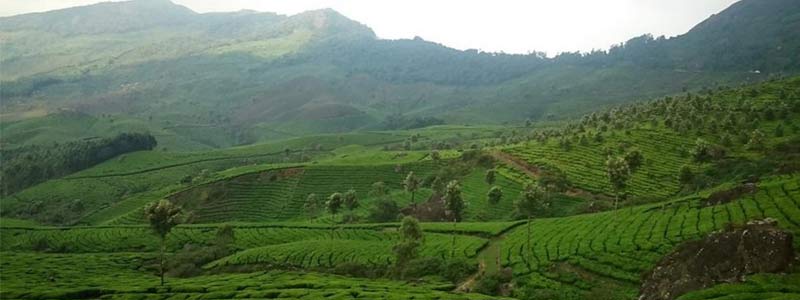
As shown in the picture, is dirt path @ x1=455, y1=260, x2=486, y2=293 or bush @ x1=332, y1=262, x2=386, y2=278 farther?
bush @ x1=332, y1=262, x2=386, y2=278

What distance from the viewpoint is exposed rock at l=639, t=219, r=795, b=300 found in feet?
151

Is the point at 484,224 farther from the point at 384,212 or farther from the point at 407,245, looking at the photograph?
the point at 384,212

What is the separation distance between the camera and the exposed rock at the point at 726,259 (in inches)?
1813

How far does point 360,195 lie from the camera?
6053 inches

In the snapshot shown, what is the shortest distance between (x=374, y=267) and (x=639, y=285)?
33.8m

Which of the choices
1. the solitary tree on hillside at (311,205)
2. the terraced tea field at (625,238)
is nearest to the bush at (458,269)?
the terraced tea field at (625,238)

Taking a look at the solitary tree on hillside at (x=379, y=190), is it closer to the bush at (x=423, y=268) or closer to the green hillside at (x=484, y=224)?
the green hillside at (x=484, y=224)

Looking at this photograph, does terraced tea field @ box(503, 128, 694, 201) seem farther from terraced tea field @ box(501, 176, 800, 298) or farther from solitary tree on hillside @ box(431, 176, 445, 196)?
terraced tea field @ box(501, 176, 800, 298)

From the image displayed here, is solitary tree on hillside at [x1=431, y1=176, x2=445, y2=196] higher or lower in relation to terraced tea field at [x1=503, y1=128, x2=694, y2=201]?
lower

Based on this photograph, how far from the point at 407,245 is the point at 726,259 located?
116ft

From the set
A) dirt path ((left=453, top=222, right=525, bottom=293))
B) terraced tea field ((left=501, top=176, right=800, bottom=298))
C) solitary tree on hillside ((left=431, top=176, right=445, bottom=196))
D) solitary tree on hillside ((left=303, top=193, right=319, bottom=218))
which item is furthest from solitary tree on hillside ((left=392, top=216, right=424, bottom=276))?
solitary tree on hillside ((left=303, top=193, right=319, bottom=218))

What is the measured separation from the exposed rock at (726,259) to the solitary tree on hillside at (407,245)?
92.2ft

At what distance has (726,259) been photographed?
1909 inches

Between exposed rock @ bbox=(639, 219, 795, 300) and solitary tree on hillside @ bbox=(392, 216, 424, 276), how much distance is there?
92.2 ft
